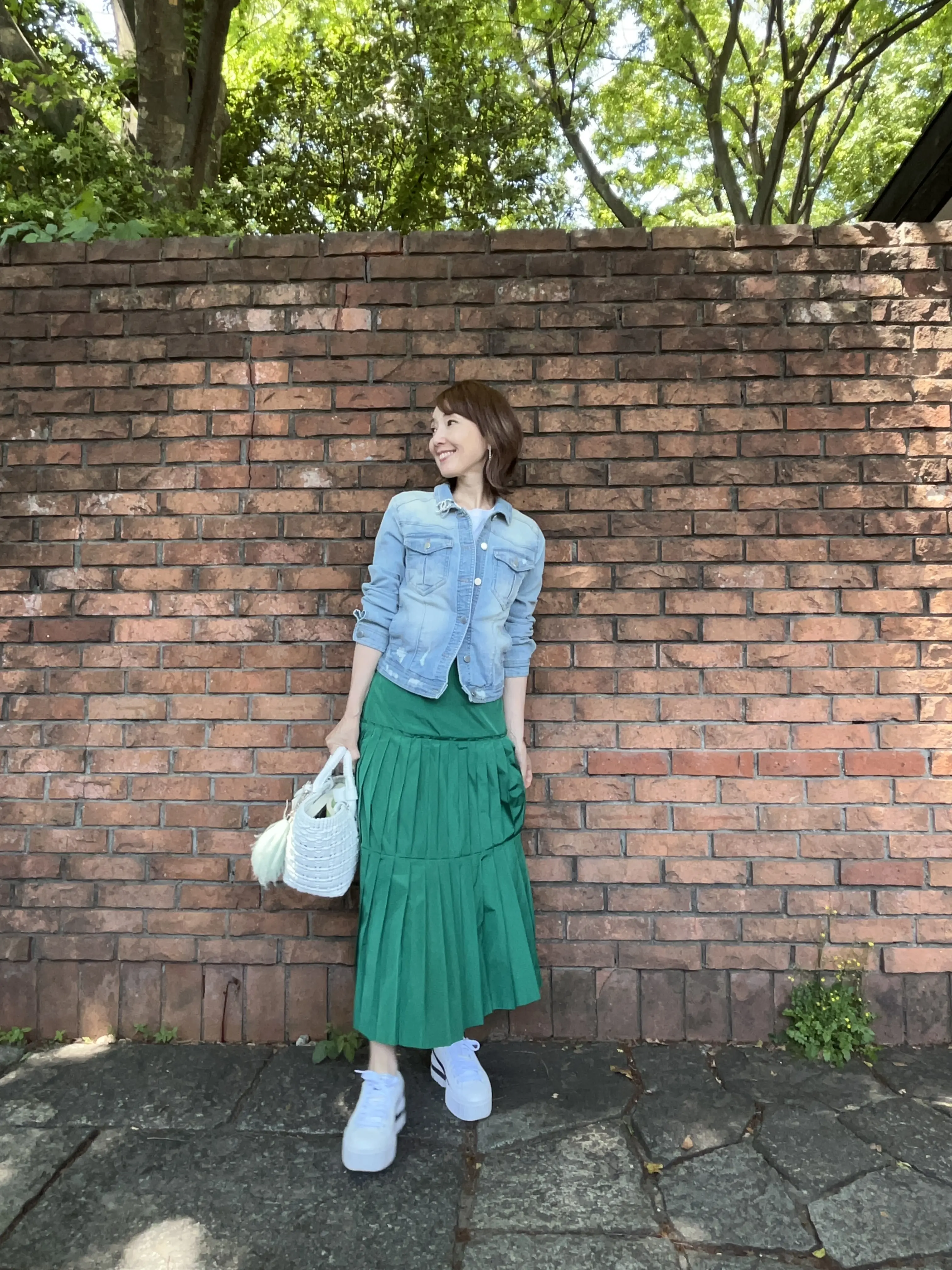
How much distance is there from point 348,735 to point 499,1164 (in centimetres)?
115

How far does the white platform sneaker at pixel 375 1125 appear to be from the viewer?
1969 millimetres

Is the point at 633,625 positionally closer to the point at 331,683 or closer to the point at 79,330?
the point at 331,683

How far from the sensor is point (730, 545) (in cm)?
264

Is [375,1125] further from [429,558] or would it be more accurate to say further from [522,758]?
[429,558]

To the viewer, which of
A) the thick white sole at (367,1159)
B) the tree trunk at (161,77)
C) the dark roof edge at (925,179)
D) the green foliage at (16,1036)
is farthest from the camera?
the tree trunk at (161,77)

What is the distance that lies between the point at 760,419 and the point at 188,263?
78.9 inches

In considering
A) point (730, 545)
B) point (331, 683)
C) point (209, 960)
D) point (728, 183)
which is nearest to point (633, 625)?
point (730, 545)

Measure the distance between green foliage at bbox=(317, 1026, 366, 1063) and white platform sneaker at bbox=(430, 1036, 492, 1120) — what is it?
0.30 metres

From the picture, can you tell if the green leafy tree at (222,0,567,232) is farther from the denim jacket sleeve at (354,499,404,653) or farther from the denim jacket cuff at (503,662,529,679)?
the denim jacket cuff at (503,662,529,679)

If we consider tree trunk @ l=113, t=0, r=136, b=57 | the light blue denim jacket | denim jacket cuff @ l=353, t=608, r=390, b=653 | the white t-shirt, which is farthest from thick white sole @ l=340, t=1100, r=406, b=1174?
tree trunk @ l=113, t=0, r=136, b=57

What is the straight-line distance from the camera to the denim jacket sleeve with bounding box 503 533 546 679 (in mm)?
2369

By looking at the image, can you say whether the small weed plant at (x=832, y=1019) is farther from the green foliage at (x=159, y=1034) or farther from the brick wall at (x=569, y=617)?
the green foliage at (x=159, y=1034)

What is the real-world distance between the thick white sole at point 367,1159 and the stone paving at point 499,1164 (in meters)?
0.02

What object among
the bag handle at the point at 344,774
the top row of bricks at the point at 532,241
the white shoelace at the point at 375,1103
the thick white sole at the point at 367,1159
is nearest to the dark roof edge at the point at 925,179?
the top row of bricks at the point at 532,241
